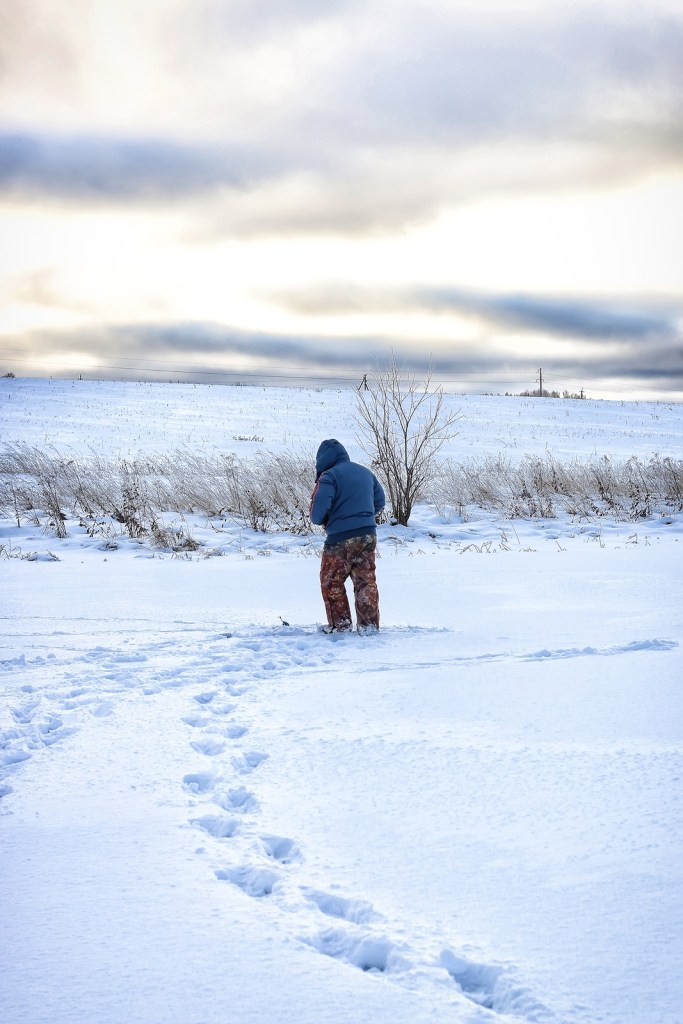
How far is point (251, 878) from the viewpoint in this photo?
2.67 m

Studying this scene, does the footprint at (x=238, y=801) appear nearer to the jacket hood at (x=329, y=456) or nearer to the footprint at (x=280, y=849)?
the footprint at (x=280, y=849)

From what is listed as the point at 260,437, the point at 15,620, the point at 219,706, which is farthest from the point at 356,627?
the point at 260,437

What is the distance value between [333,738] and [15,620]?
13.6 feet

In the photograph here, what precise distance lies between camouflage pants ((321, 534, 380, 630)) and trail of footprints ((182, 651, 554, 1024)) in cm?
263

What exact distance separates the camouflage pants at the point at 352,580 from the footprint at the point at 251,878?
3.70 meters

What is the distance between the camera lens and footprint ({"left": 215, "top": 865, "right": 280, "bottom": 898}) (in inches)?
103

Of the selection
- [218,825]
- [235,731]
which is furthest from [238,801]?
[235,731]

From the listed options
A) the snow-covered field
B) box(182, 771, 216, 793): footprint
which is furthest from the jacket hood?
box(182, 771, 216, 793): footprint

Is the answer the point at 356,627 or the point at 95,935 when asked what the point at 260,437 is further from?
the point at 95,935

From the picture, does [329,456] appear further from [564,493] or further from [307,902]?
[564,493]

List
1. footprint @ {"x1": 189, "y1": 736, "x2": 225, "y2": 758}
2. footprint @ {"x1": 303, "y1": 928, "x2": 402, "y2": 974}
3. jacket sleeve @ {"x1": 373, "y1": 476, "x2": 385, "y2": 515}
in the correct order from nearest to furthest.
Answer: footprint @ {"x1": 303, "y1": 928, "x2": 402, "y2": 974} < footprint @ {"x1": 189, "y1": 736, "x2": 225, "y2": 758} < jacket sleeve @ {"x1": 373, "y1": 476, "x2": 385, "y2": 515}

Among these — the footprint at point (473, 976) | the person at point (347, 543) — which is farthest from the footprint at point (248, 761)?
the person at point (347, 543)

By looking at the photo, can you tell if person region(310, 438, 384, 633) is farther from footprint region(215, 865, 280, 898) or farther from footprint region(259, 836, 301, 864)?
footprint region(215, 865, 280, 898)

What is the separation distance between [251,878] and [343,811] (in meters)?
0.61
